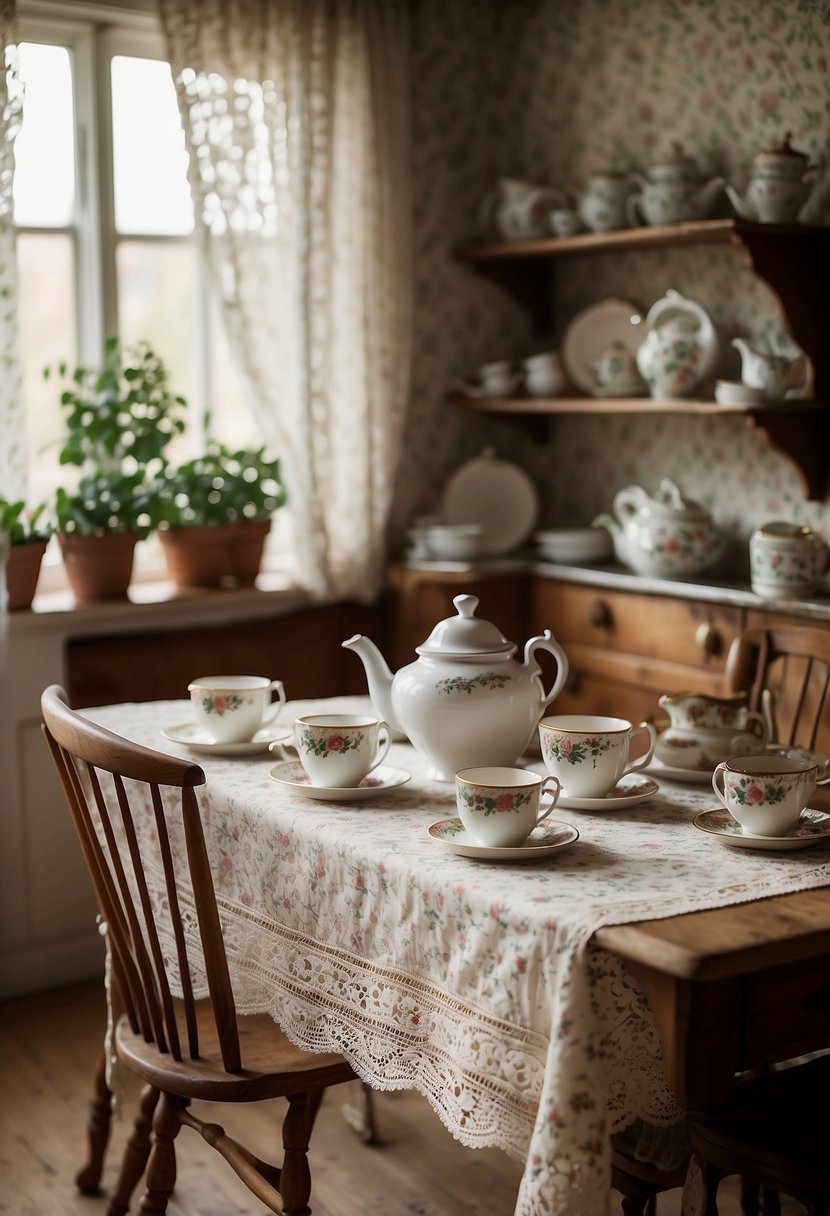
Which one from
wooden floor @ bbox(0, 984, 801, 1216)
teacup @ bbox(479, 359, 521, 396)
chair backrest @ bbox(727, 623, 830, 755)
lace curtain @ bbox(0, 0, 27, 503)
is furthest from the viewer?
teacup @ bbox(479, 359, 521, 396)

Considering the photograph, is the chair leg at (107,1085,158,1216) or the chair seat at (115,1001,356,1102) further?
the chair leg at (107,1085,158,1216)

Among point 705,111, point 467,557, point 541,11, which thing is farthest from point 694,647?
point 541,11

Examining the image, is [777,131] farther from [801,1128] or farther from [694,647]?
[801,1128]

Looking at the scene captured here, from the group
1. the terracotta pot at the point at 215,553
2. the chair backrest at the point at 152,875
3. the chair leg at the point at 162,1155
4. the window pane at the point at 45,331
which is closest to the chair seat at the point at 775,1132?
the chair backrest at the point at 152,875

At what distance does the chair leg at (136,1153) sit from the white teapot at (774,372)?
1.90 meters

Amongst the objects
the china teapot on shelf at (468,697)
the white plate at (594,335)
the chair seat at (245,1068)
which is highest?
the white plate at (594,335)

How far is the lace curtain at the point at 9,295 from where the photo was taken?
120 inches

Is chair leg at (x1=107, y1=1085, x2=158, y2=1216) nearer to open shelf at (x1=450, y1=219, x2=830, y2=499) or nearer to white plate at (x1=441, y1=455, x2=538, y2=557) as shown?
open shelf at (x1=450, y1=219, x2=830, y2=499)

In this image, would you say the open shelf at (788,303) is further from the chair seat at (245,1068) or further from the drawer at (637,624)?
the chair seat at (245,1068)

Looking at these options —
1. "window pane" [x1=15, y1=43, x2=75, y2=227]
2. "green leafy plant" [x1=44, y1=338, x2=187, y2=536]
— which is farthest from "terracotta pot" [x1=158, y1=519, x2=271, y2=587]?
"window pane" [x1=15, y1=43, x2=75, y2=227]

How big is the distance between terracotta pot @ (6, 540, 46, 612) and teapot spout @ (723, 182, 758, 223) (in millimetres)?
1726

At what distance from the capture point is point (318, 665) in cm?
366

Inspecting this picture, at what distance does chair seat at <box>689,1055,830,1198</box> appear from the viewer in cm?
159

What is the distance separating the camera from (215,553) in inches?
137
